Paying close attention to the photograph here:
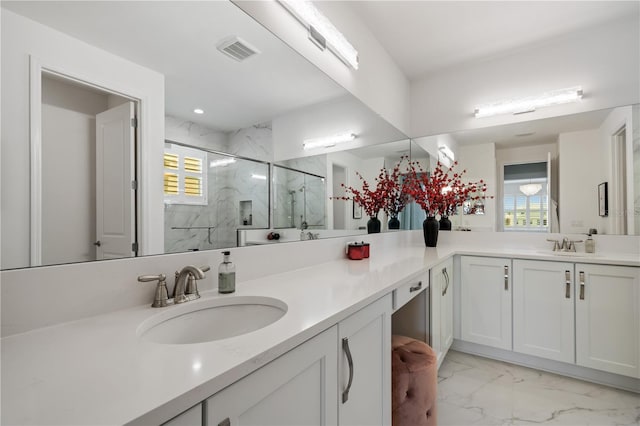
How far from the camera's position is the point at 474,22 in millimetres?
2332

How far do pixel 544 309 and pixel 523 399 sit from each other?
2.19 ft

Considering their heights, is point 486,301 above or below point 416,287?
below

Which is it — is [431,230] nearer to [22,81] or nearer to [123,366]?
[123,366]

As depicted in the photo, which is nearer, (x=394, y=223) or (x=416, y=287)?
(x=416, y=287)

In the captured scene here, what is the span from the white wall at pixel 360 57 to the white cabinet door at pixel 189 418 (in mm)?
1441

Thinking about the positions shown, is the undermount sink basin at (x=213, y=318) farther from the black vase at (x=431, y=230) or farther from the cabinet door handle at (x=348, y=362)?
the black vase at (x=431, y=230)

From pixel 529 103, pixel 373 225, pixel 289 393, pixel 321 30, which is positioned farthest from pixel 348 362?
pixel 529 103

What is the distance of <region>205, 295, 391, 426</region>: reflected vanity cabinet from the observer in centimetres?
56

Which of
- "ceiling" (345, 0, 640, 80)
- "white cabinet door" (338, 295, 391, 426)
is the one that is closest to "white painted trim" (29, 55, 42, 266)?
"white cabinet door" (338, 295, 391, 426)

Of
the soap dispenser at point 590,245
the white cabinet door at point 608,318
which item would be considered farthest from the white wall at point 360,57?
the white cabinet door at point 608,318

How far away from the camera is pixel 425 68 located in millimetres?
3020

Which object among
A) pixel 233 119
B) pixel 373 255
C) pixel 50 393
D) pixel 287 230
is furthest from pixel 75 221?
pixel 373 255

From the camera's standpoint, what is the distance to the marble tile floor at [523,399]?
5.44 feet

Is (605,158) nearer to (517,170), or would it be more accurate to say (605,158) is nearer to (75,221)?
(517,170)
